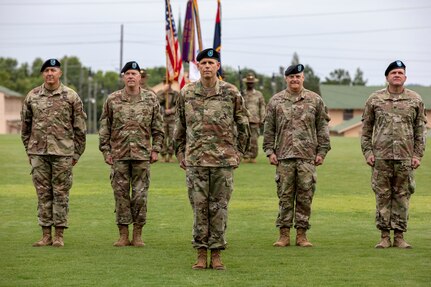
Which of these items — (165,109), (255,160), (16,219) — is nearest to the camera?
(16,219)

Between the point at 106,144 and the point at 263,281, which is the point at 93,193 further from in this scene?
the point at 263,281

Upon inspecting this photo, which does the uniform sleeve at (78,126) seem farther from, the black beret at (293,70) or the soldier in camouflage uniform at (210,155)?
the black beret at (293,70)

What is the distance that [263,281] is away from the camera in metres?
10.7

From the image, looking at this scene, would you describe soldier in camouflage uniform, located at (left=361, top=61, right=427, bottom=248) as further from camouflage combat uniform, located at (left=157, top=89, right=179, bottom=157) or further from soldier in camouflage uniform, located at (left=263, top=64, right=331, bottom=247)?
camouflage combat uniform, located at (left=157, top=89, right=179, bottom=157)

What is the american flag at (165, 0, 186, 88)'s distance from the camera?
86.1 feet

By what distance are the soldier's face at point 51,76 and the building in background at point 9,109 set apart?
107195 mm

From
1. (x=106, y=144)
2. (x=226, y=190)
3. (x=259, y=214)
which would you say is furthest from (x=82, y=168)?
(x=226, y=190)

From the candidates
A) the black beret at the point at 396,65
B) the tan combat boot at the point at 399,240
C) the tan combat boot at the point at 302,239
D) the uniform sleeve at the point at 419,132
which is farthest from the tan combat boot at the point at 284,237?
the black beret at the point at 396,65

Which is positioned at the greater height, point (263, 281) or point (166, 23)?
Result: point (166, 23)

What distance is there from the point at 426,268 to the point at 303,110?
2.75 m

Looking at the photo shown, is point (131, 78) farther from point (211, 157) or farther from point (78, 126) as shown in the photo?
point (211, 157)

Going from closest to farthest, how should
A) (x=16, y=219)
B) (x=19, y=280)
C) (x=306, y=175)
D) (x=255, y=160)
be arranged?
(x=19, y=280), (x=306, y=175), (x=16, y=219), (x=255, y=160)

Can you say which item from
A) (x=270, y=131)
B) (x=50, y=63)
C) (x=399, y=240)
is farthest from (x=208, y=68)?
(x=399, y=240)

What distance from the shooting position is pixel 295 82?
13.4 m
